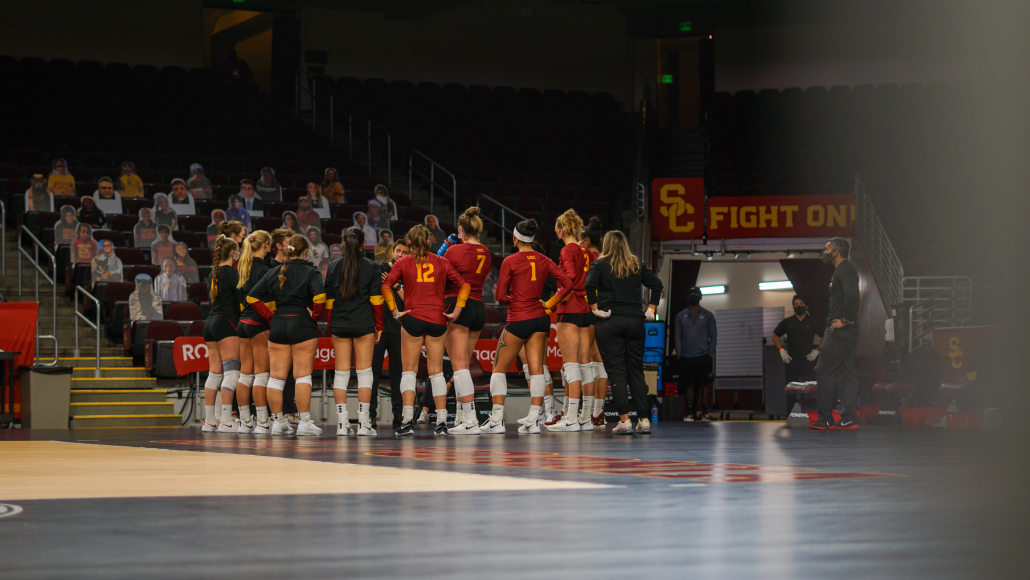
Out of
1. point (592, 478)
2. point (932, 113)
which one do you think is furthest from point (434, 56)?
point (592, 478)

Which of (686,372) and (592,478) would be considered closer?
(592,478)

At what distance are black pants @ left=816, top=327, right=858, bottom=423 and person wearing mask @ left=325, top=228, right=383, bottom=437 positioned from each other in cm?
390

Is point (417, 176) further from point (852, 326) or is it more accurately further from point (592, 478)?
point (592, 478)

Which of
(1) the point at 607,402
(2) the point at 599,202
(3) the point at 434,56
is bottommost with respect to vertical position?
(1) the point at 607,402

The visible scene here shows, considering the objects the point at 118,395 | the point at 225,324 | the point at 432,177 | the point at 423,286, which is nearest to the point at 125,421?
the point at 118,395

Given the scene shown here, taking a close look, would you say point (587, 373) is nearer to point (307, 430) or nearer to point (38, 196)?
point (307, 430)

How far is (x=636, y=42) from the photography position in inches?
931

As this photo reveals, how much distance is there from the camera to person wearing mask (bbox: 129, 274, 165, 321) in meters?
12.6

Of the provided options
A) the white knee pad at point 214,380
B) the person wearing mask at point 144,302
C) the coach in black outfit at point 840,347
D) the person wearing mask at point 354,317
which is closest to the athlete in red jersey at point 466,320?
the person wearing mask at point 354,317

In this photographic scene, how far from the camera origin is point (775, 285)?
19.7 m

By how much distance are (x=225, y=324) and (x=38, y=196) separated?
21.6ft

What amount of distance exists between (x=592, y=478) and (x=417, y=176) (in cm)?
1672

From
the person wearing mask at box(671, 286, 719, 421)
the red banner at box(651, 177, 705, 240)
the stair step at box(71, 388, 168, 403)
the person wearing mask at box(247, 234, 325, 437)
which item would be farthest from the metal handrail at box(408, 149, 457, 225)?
the person wearing mask at box(247, 234, 325, 437)

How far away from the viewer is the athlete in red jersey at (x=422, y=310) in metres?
8.47
